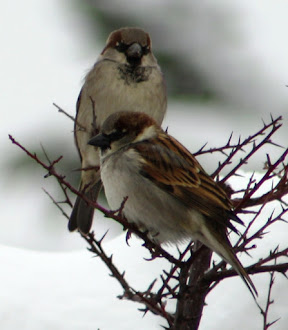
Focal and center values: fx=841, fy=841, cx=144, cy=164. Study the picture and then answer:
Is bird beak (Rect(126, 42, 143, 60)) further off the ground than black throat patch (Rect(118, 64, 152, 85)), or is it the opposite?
bird beak (Rect(126, 42, 143, 60))

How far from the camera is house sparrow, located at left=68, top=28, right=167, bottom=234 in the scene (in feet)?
14.5

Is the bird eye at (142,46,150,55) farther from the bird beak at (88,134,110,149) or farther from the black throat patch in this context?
the bird beak at (88,134,110,149)

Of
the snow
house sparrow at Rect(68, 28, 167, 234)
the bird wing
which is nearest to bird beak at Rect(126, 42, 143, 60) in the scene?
house sparrow at Rect(68, 28, 167, 234)

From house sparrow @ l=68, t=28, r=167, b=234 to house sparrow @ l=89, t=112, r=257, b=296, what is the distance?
1231 mm

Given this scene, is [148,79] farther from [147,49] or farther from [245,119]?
[245,119]

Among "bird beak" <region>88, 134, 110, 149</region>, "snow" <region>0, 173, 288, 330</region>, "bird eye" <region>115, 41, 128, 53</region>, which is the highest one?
"bird eye" <region>115, 41, 128, 53</region>

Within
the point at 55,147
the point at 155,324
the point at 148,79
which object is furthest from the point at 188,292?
the point at 55,147

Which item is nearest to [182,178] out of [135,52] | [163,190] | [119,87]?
[163,190]

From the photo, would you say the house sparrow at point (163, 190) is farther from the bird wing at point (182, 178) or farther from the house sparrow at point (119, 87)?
the house sparrow at point (119, 87)

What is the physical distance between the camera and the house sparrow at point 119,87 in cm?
441

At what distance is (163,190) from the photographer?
3.02 metres

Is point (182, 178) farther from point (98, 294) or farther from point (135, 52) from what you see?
point (135, 52)

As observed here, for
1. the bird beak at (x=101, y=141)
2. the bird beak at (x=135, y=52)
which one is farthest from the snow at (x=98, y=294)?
the bird beak at (x=135, y=52)

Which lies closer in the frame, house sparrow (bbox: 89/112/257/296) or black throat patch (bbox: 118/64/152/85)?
house sparrow (bbox: 89/112/257/296)
